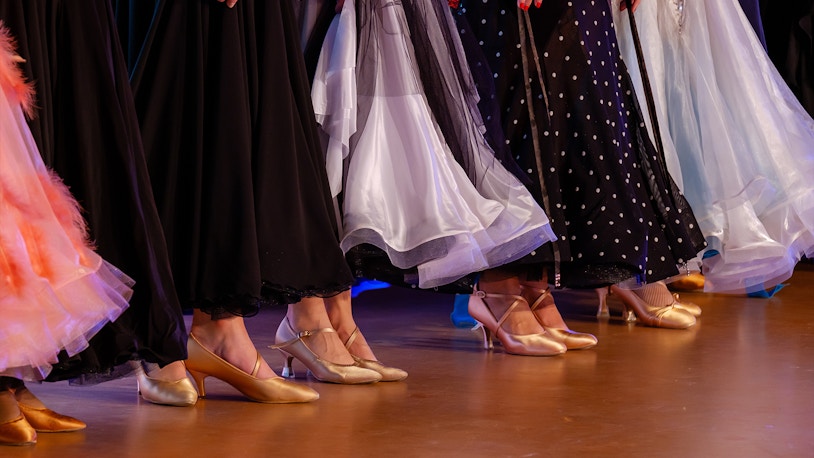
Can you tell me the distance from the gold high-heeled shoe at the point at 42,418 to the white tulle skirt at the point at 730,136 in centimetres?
228

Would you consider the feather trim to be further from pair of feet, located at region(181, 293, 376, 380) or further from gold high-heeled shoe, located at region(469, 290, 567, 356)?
gold high-heeled shoe, located at region(469, 290, 567, 356)

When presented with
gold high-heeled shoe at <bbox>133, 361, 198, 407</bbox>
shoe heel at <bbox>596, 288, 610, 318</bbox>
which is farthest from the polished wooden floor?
shoe heel at <bbox>596, 288, 610, 318</bbox>

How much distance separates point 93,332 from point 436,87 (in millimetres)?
1280

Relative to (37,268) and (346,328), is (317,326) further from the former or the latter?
(37,268)

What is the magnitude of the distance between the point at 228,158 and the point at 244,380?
44 centimetres

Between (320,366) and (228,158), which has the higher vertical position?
(228,158)

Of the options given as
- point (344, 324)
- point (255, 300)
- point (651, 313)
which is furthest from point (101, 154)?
point (651, 313)

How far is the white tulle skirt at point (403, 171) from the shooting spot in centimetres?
272

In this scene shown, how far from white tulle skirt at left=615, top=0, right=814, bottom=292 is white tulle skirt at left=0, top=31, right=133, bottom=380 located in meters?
2.31

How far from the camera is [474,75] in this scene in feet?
10.2

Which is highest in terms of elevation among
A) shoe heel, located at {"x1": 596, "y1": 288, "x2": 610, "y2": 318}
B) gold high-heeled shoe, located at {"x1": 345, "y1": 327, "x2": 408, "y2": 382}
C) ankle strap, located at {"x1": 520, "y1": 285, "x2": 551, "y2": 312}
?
ankle strap, located at {"x1": 520, "y1": 285, "x2": 551, "y2": 312}

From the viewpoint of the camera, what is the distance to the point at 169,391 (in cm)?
231

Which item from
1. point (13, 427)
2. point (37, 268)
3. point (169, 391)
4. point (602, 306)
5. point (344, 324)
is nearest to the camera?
point (37, 268)

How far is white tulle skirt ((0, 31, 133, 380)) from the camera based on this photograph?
1803mm
